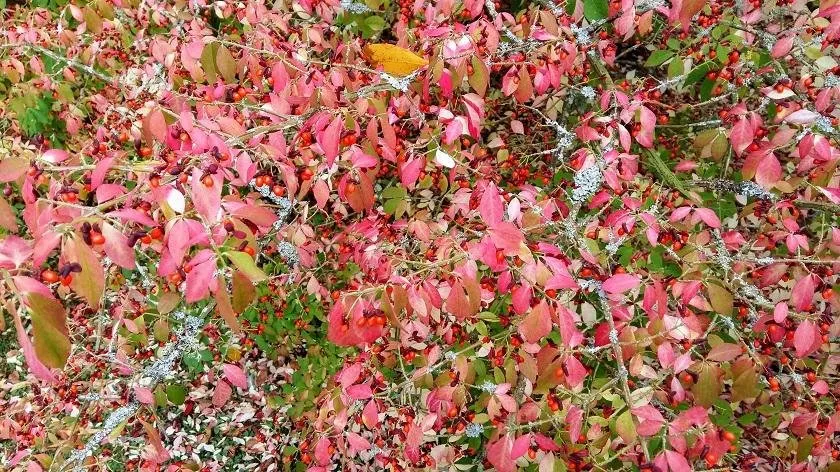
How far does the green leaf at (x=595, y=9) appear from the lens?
1.97 meters

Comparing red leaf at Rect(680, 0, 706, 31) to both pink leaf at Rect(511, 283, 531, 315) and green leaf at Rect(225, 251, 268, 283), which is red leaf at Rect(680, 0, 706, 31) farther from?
green leaf at Rect(225, 251, 268, 283)

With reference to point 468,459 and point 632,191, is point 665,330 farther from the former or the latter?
point 468,459

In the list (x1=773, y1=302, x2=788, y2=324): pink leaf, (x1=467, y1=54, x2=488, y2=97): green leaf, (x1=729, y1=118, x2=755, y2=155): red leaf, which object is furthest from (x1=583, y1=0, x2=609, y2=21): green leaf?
(x1=773, y1=302, x2=788, y2=324): pink leaf

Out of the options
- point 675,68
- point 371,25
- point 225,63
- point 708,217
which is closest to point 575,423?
point 708,217

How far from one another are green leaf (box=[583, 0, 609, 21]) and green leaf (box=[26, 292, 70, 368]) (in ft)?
5.98

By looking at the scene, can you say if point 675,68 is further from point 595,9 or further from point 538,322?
point 538,322

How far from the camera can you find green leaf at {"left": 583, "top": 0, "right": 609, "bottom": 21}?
6.47 feet

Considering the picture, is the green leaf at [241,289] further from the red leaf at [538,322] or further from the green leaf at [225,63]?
the green leaf at [225,63]

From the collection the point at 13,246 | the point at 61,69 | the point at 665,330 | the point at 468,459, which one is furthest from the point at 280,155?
the point at 61,69

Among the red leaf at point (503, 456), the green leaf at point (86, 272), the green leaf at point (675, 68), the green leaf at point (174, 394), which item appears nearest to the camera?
the green leaf at point (86, 272)

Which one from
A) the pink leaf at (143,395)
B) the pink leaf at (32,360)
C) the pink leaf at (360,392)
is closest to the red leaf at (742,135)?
the pink leaf at (360,392)

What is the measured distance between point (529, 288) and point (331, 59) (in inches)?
42.2

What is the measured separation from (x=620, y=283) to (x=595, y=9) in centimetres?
102

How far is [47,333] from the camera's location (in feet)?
2.94
